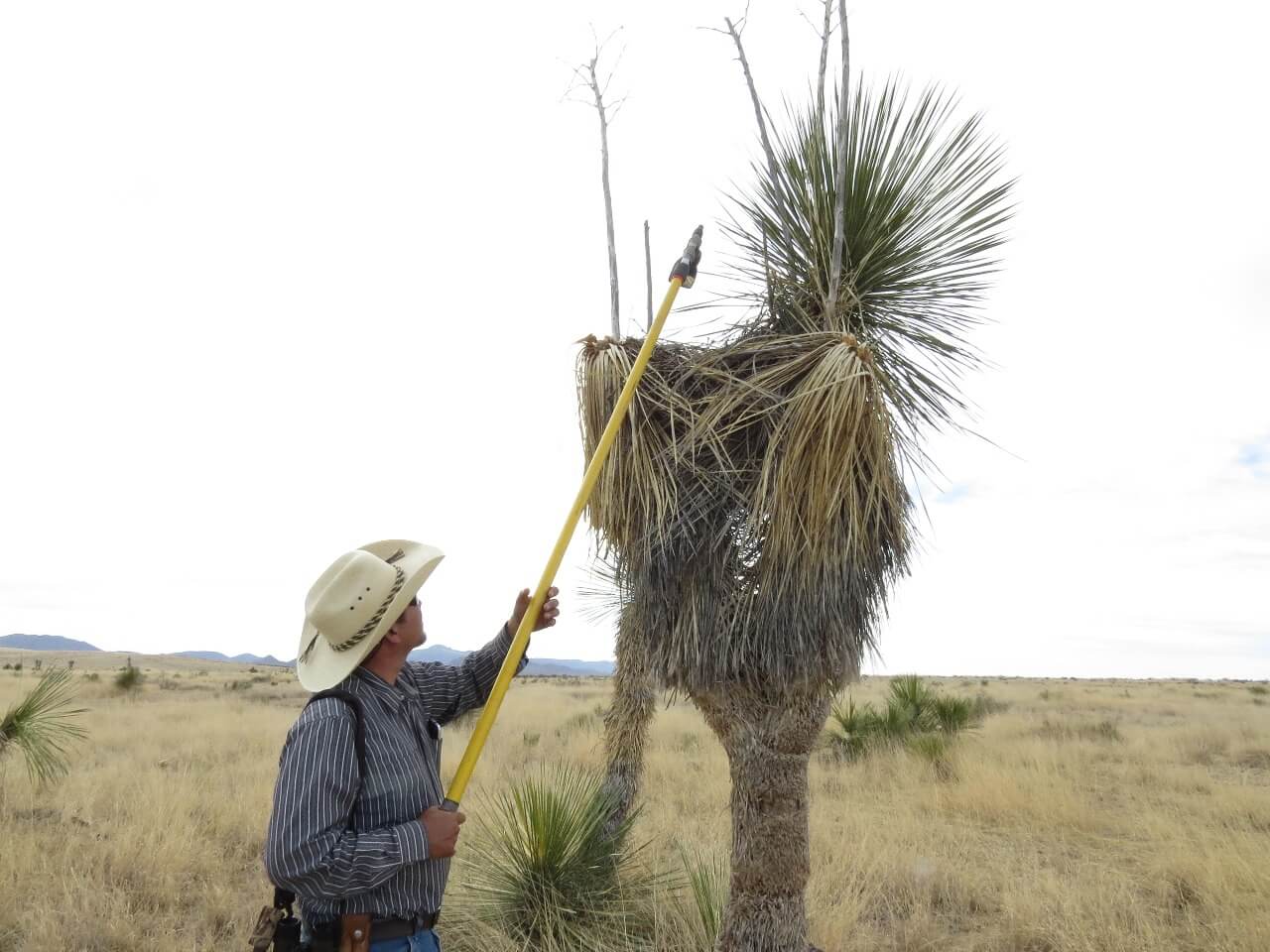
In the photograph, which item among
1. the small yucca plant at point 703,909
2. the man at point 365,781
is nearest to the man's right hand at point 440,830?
the man at point 365,781

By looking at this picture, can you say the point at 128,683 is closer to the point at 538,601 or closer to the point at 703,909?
the point at 703,909

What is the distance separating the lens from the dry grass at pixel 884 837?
6.21 metres

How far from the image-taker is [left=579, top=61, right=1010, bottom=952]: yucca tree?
15.0 feet

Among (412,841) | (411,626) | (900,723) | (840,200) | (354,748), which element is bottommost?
(900,723)

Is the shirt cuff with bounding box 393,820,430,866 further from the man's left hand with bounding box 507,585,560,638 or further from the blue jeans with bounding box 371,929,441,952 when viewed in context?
the man's left hand with bounding box 507,585,560,638

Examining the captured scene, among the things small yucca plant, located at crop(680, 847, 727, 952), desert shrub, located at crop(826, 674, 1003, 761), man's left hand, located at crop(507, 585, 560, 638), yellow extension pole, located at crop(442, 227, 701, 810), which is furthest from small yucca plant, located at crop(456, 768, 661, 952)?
desert shrub, located at crop(826, 674, 1003, 761)

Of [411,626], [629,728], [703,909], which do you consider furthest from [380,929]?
[629,728]

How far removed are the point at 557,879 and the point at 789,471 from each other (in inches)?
139

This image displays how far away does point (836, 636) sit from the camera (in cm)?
475

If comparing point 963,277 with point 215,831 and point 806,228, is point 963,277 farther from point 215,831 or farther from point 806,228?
point 215,831

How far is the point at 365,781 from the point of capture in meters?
2.54

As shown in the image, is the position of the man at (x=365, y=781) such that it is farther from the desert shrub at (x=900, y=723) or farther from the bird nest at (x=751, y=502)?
the desert shrub at (x=900, y=723)

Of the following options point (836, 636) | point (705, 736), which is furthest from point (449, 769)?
point (836, 636)

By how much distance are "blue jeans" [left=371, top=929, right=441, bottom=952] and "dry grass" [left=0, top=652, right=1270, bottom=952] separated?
3497 millimetres
